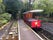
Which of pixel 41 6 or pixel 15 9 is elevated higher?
pixel 41 6

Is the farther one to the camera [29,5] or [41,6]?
[29,5]

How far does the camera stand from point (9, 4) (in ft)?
252

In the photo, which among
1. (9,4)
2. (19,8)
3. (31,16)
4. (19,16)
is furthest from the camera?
(19,16)

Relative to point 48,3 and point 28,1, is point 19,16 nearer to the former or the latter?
point 28,1

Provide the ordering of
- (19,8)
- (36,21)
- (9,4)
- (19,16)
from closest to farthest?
(36,21) → (9,4) → (19,8) → (19,16)

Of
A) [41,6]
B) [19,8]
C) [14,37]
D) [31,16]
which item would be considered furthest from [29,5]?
[14,37]

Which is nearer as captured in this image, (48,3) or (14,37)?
(14,37)

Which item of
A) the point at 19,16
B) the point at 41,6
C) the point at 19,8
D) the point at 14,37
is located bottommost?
the point at 19,16

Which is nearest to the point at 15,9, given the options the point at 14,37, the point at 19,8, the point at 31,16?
the point at 19,8

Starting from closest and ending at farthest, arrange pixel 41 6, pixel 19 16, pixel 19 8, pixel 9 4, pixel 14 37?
pixel 14 37
pixel 41 6
pixel 9 4
pixel 19 8
pixel 19 16

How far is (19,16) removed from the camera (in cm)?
9569

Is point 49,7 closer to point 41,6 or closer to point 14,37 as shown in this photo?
point 41,6

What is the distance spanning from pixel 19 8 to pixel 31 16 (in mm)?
52588

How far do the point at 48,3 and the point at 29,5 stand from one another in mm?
34992
